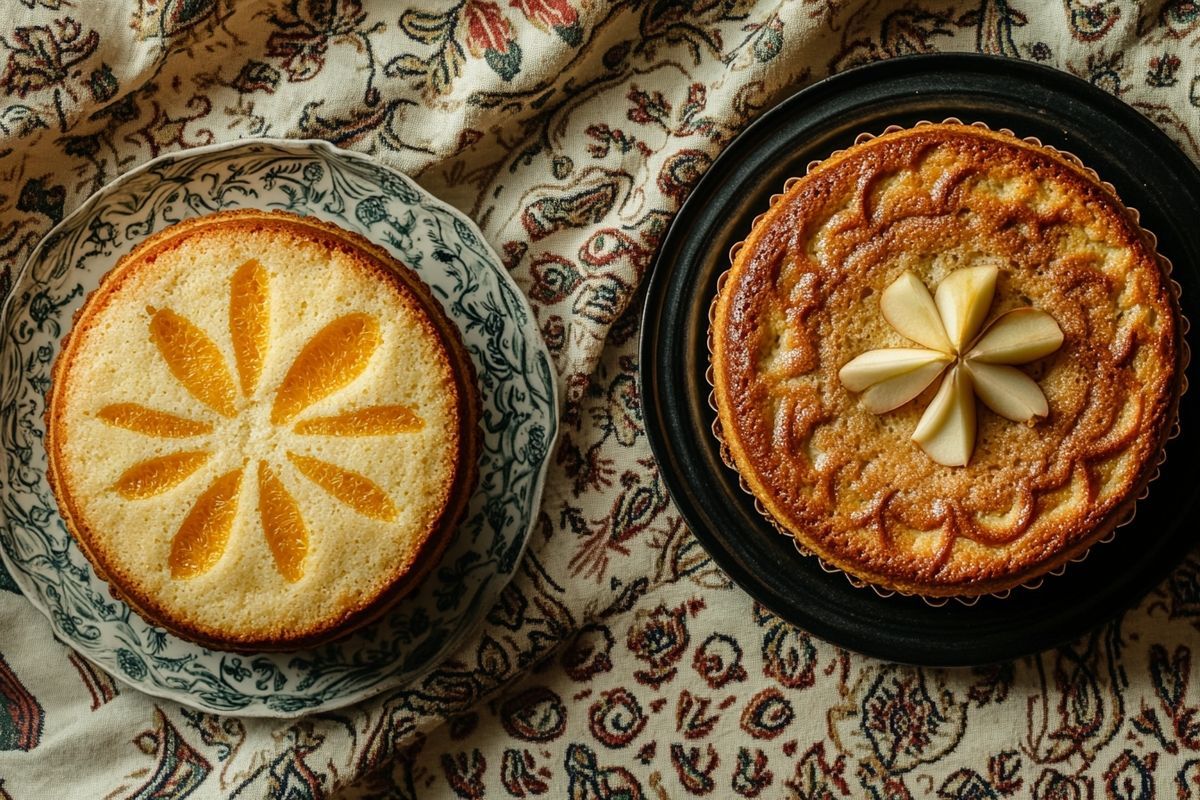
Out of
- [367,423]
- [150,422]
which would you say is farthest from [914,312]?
[150,422]

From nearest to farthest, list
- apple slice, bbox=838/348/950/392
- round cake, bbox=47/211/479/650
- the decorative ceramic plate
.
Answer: apple slice, bbox=838/348/950/392, round cake, bbox=47/211/479/650, the decorative ceramic plate

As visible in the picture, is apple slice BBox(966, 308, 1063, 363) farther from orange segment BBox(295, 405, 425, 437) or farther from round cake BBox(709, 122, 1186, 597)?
orange segment BBox(295, 405, 425, 437)

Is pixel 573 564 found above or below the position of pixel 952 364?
below

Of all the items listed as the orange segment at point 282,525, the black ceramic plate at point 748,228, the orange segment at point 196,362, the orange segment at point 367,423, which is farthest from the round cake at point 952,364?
the orange segment at point 196,362

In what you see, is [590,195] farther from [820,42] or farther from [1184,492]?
[1184,492]

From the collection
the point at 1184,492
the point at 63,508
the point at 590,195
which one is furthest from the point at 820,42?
the point at 63,508

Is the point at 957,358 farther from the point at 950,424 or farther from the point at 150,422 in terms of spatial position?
the point at 150,422

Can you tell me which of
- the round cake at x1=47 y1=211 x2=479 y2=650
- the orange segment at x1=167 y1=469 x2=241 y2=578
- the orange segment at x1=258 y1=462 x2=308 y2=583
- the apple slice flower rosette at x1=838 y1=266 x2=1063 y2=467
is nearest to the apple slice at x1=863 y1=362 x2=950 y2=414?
the apple slice flower rosette at x1=838 y1=266 x2=1063 y2=467
